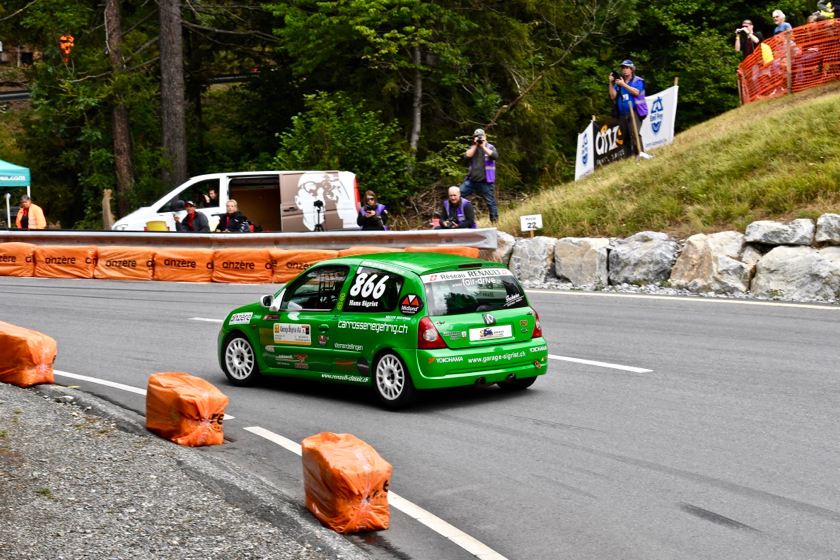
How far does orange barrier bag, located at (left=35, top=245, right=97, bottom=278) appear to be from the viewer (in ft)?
74.2

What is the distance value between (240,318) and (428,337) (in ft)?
9.36

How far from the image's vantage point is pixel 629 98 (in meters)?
22.6

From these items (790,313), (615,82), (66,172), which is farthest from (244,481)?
(66,172)

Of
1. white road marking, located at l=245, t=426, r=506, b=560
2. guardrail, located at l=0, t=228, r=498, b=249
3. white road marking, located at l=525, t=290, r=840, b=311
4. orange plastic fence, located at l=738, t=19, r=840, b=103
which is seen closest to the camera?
white road marking, located at l=245, t=426, r=506, b=560

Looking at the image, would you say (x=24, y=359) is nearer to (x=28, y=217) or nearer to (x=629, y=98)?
(x=629, y=98)

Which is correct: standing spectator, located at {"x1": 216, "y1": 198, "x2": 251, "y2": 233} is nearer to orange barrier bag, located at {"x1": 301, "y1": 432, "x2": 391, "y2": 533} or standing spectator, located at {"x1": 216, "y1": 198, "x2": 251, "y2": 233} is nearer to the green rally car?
the green rally car

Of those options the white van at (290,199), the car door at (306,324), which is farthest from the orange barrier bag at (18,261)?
the car door at (306,324)

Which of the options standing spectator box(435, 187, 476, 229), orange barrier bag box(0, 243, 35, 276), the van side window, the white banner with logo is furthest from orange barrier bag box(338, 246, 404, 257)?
orange barrier bag box(0, 243, 35, 276)

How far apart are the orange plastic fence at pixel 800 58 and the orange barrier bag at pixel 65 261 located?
16.8 m

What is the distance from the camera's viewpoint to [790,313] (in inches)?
542

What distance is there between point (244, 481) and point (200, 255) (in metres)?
14.8

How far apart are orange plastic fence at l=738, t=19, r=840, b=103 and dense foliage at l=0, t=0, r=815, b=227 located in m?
6.50

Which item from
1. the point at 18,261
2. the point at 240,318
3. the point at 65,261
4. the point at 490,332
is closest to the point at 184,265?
the point at 65,261

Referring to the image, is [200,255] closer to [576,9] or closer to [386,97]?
[386,97]
